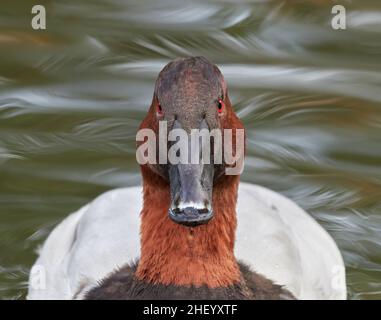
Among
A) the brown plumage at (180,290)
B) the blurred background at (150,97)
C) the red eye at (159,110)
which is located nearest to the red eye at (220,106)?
the red eye at (159,110)

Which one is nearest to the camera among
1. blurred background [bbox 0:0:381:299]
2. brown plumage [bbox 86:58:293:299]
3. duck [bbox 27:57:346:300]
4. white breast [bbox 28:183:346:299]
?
duck [bbox 27:57:346:300]

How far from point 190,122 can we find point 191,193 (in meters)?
0.35

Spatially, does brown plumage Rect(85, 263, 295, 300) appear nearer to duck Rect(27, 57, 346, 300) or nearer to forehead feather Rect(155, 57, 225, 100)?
duck Rect(27, 57, 346, 300)

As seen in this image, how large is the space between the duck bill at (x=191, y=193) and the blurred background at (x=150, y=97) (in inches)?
76.5

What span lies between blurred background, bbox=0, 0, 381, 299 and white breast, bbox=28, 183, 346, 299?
0.24m

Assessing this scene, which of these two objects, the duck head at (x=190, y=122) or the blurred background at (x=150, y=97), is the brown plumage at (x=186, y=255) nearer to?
the duck head at (x=190, y=122)

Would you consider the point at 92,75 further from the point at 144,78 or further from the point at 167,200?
the point at 167,200

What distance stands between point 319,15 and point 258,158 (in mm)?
1735

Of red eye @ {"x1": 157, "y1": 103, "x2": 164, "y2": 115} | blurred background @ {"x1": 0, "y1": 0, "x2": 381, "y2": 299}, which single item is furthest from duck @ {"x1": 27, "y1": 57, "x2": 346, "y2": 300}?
blurred background @ {"x1": 0, "y1": 0, "x2": 381, "y2": 299}

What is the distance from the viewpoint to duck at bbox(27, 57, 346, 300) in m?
5.06

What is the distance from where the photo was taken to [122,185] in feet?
24.3

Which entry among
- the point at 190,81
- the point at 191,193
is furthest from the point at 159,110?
the point at 191,193

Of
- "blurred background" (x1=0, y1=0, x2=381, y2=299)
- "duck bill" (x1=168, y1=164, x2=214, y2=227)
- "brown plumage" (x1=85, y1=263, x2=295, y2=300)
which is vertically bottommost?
"brown plumage" (x1=85, y1=263, x2=295, y2=300)

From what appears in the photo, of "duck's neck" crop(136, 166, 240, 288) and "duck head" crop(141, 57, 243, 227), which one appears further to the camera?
"duck's neck" crop(136, 166, 240, 288)
